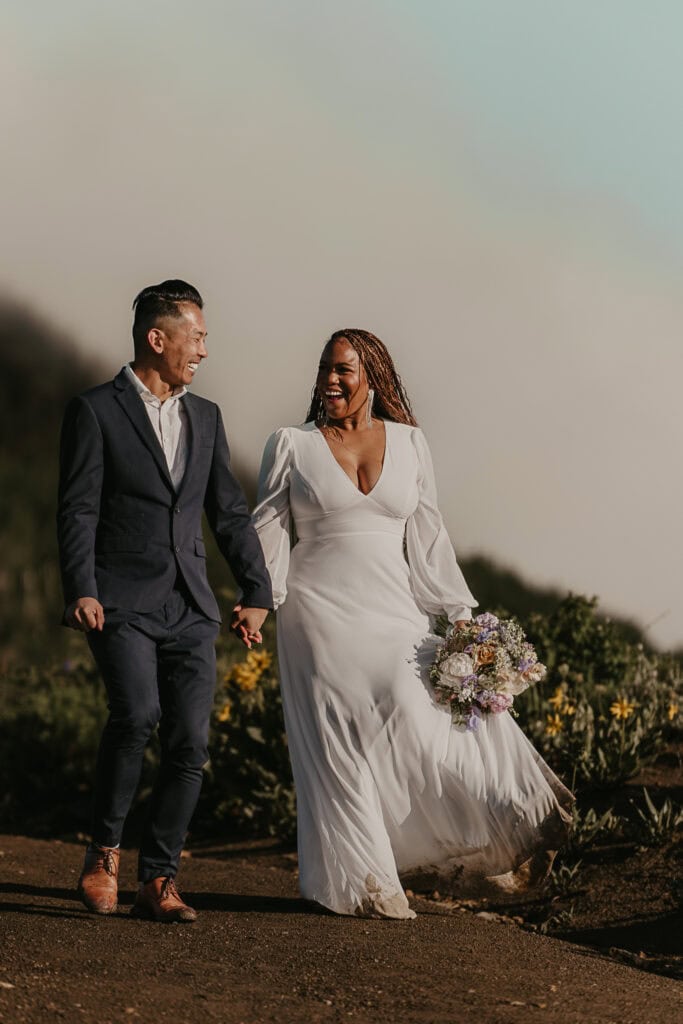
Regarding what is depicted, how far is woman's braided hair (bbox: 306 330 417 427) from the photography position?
19.7 feet

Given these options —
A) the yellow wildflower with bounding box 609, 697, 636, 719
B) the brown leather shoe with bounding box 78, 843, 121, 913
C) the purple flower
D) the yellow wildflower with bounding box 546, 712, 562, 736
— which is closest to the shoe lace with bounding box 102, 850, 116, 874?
the brown leather shoe with bounding box 78, 843, 121, 913

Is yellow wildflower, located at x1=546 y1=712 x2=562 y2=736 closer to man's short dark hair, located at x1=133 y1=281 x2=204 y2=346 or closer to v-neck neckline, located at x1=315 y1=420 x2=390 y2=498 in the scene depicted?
v-neck neckline, located at x1=315 y1=420 x2=390 y2=498

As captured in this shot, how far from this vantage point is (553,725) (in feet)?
23.7

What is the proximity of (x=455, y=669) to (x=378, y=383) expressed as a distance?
1179mm

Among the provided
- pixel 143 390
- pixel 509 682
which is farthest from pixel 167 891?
pixel 143 390

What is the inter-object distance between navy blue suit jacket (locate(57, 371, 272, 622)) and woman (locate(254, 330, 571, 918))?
50 cm

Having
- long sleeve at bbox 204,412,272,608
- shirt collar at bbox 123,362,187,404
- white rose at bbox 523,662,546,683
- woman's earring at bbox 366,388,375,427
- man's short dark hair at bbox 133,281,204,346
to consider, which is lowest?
white rose at bbox 523,662,546,683

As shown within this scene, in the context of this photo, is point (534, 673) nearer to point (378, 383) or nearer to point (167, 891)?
point (378, 383)

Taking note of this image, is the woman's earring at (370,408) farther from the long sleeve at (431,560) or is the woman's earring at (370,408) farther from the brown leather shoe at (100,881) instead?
the brown leather shoe at (100,881)

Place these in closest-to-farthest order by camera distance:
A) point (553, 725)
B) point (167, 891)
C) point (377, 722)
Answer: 1. point (167, 891)
2. point (377, 722)
3. point (553, 725)

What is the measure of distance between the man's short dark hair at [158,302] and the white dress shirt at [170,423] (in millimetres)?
171

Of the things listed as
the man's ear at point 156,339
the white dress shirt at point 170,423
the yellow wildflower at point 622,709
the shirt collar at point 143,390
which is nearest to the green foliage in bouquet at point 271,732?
the yellow wildflower at point 622,709

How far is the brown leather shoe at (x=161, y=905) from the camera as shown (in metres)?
5.32

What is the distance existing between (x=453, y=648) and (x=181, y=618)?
110 cm
